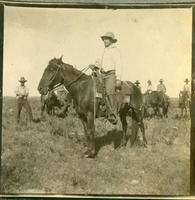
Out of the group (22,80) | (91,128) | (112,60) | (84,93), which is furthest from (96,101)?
(22,80)

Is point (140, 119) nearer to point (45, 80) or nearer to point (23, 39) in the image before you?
point (45, 80)

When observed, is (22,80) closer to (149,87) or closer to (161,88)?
(149,87)

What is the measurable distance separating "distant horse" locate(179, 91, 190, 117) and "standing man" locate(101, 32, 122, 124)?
0.61 m

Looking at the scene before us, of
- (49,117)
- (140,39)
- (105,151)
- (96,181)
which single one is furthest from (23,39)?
(96,181)

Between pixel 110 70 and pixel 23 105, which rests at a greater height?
pixel 110 70

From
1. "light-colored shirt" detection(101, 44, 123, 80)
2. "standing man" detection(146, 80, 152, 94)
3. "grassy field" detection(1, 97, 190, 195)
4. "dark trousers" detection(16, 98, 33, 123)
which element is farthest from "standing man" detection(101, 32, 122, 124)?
"dark trousers" detection(16, 98, 33, 123)

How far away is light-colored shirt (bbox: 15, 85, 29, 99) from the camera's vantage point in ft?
10.3

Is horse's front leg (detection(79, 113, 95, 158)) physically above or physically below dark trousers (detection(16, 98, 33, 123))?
below

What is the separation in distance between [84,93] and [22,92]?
0.60m

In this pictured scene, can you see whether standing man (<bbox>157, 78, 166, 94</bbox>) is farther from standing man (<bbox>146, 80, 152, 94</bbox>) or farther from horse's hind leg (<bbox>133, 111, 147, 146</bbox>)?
horse's hind leg (<bbox>133, 111, 147, 146</bbox>)

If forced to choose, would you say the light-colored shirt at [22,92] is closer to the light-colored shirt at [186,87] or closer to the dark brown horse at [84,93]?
the dark brown horse at [84,93]

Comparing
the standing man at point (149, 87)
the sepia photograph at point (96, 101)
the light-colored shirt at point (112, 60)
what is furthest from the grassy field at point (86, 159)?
the light-colored shirt at point (112, 60)

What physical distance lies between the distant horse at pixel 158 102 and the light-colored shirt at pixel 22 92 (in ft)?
3.77

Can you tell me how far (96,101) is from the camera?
3.16 meters
